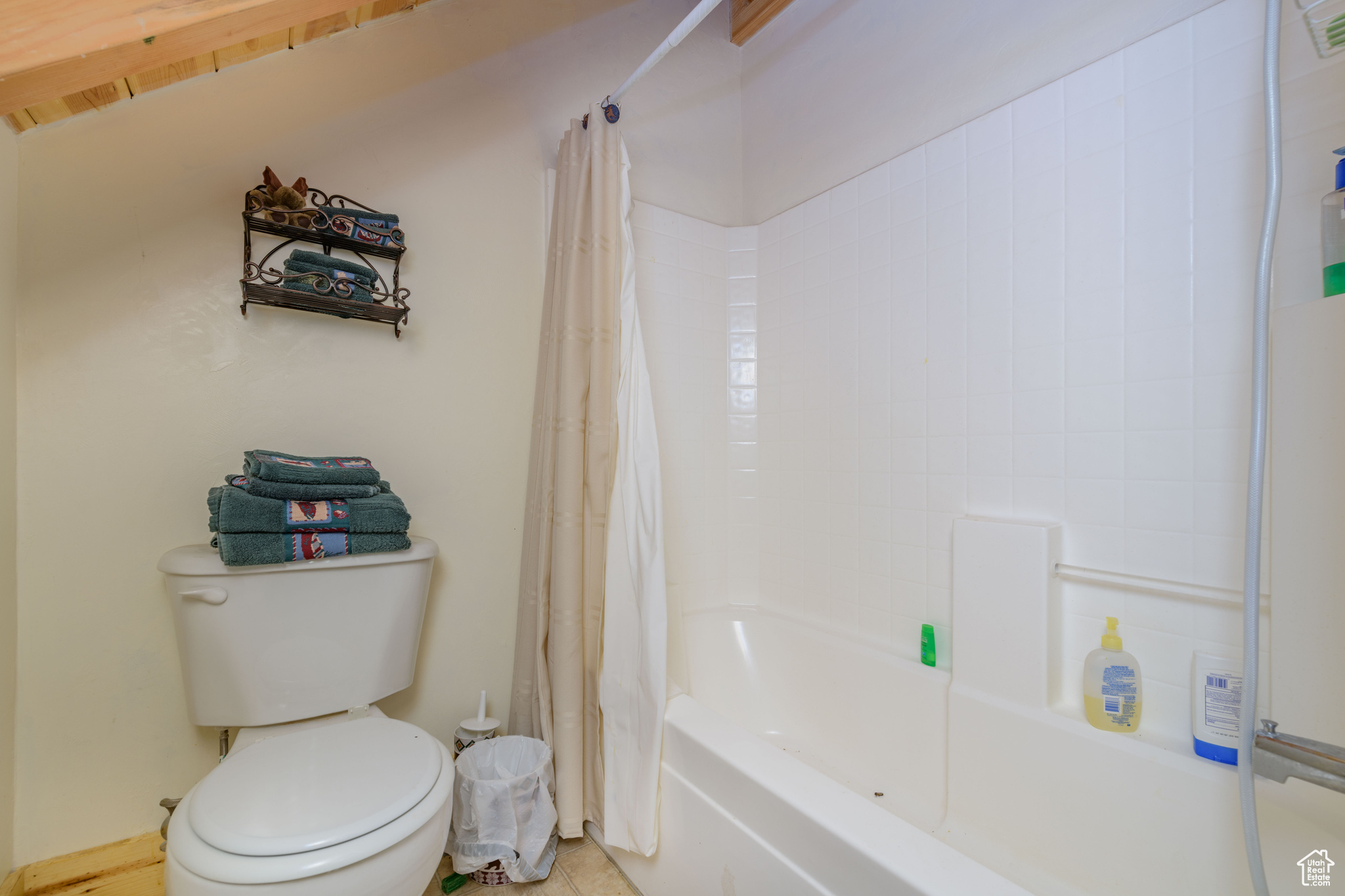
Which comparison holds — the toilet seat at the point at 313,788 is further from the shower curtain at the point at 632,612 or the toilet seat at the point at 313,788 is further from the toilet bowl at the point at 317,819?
the shower curtain at the point at 632,612

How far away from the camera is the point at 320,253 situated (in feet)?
4.74

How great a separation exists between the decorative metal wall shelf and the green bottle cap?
147 centimetres

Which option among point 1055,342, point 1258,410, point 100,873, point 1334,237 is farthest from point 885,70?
point 100,873

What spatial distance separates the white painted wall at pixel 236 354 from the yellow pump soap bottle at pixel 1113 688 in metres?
1.38

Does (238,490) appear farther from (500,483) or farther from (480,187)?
(480,187)

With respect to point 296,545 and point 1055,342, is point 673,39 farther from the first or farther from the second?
point 296,545

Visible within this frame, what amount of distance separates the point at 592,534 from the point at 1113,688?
1113 millimetres

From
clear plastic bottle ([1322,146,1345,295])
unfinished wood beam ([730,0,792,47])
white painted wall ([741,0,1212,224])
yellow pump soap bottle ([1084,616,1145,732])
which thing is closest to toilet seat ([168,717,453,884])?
yellow pump soap bottle ([1084,616,1145,732])

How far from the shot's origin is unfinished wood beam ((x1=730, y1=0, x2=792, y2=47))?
6.50 feet

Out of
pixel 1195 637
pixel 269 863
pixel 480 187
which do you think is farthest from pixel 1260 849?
pixel 480 187

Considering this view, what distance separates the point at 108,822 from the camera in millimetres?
1266

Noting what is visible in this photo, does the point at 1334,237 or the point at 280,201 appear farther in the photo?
the point at 280,201
